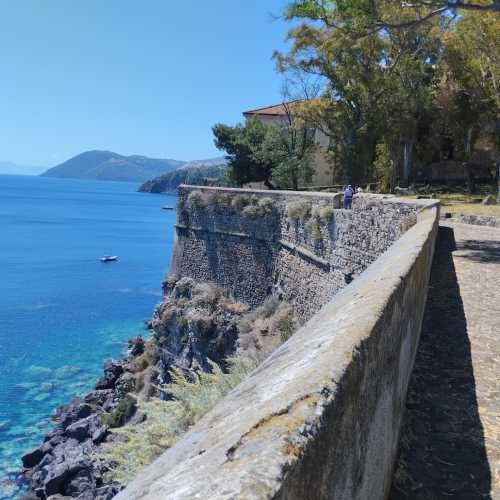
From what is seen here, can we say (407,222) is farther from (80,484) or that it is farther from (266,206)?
(80,484)

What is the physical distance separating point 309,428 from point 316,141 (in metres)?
40.7

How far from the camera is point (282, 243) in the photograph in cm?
2106

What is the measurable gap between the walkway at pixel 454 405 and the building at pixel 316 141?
1206 inches

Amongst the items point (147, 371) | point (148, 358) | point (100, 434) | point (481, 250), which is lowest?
point (100, 434)

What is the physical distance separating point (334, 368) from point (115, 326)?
36.9 meters

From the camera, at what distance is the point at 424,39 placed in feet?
105

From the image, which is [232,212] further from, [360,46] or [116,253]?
[116,253]

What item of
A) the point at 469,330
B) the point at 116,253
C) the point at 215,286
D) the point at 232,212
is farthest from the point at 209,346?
the point at 116,253

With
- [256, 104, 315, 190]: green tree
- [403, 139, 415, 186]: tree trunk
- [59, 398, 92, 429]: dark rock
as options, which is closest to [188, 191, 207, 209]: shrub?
[256, 104, 315, 190]: green tree

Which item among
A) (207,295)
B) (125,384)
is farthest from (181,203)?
(125,384)

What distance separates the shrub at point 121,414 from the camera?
22156 millimetres

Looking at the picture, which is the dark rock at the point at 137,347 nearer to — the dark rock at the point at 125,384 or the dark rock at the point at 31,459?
the dark rock at the point at 125,384

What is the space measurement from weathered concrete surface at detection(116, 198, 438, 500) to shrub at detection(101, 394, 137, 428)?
68.3 feet

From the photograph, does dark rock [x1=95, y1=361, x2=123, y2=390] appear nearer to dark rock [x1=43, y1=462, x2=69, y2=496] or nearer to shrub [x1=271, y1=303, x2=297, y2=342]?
dark rock [x1=43, y1=462, x2=69, y2=496]
